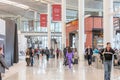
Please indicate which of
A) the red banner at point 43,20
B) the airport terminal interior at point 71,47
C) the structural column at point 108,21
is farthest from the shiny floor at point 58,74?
the red banner at point 43,20

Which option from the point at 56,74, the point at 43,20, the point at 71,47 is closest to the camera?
the point at 56,74

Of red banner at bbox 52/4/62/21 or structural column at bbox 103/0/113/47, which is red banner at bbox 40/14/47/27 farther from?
structural column at bbox 103/0/113/47

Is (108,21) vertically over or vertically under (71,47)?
over

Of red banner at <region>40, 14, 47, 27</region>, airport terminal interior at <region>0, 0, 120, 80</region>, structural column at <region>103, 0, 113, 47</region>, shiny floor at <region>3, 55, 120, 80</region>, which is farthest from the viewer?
red banner at <region>40, 14, 47, 27</region>

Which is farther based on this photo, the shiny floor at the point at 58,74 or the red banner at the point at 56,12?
the red banner at the point at 56,12

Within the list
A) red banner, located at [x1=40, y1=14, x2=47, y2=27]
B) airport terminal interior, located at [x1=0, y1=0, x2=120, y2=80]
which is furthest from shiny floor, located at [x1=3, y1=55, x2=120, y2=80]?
red banner, located at [x1=40, y1=14, x2=47, y2=27]

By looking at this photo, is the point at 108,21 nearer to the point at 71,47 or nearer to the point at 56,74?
the point at 71,47

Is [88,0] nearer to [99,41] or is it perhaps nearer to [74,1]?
[74,1]

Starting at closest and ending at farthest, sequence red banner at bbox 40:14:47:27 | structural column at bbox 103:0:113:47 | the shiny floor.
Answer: the shiny floor, structural column at bbox 103:0:113:47, red banner at bbox 40:14:47:27

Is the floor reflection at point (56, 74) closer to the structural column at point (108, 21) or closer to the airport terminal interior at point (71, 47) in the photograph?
the airport terminal interior at point (71, 47)

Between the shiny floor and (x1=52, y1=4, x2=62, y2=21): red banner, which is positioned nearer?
the shiny floor

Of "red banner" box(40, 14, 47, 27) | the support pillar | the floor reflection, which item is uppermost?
"red banner" box(40, 14, 47, 27)

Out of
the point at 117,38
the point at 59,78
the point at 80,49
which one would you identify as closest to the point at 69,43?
the point at 80,49

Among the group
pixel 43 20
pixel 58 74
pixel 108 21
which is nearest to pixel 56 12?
pixel 43 20
